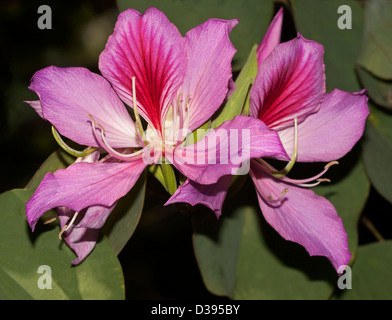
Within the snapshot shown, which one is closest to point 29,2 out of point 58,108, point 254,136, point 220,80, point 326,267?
point 58,108

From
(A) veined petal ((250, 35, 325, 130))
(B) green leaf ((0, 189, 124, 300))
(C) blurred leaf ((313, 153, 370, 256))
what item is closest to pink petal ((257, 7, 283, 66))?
(A) veined petal ((250, 35, 325, 130))

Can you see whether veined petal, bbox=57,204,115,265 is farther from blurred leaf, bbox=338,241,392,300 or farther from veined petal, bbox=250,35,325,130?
blurred leaf, bbox=338,241,392,300

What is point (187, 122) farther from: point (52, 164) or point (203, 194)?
point (52, 164)

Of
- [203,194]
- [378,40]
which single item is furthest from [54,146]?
[378,40]

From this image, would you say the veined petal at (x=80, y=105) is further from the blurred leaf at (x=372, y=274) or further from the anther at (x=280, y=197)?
the blurred leaf at (x=372, y=274)

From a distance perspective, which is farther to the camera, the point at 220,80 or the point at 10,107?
the point at 10,107

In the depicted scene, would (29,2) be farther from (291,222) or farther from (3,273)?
(291,222)
